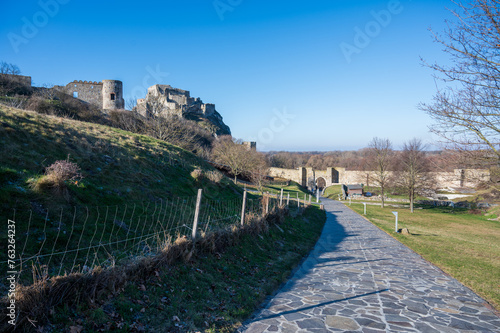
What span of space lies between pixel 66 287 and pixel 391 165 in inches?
1588

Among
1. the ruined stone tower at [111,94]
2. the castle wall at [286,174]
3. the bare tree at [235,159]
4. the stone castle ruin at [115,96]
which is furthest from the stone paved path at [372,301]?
the castle wall at [286,174]

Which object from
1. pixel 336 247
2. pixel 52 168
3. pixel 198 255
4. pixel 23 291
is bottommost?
pixel 336 247

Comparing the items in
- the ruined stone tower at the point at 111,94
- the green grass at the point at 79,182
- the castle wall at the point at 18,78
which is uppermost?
the ruined stone tower at the point at 111,94

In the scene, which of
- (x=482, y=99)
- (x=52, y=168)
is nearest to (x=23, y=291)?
(x=52, y=168)

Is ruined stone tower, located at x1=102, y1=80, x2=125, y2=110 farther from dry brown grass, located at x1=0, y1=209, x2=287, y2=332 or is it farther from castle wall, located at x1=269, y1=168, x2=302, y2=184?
dry brown grass, located at x1=0, y1=209, x2=287, y2=332

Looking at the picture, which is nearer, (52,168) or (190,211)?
(52,168)

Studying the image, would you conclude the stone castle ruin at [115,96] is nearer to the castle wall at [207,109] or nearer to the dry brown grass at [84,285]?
the castle wall at [207,109]

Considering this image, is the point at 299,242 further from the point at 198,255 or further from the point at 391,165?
the point at 391,165

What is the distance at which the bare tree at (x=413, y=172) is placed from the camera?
31266 millimetres

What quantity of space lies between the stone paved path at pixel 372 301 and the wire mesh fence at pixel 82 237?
8.98ft

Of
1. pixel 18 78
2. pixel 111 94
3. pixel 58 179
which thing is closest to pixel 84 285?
pixel 58 179

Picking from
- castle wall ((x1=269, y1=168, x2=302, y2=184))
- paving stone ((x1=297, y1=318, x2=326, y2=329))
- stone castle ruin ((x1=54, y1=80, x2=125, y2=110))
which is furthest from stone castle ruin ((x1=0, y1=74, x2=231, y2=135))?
paving stone ((x1=297, y1=318, x2=326, y2=329))

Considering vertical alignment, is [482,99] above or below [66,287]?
above

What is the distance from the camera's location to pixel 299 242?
37.1 feet
